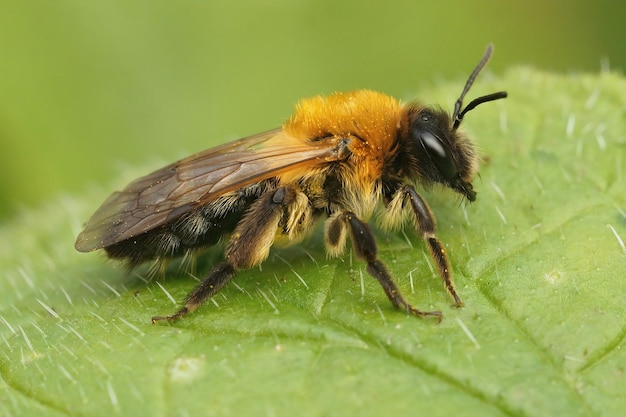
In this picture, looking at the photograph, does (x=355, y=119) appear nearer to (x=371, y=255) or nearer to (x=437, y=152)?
(x=437, y=152)

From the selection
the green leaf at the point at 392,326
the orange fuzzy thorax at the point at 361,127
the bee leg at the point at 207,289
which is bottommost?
the green leaf at the point at 392,326

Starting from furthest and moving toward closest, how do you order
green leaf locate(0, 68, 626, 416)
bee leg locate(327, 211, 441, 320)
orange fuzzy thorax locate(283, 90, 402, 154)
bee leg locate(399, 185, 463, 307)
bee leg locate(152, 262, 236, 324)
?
orange fuzzy thorax locate(283, 90, 402, 154) < bee leg locate(152, 262, 236, 324) < bee leg locate(399, 185, 463, 307) < bee leg locate(327, 211, 441, 320) < green leaf locate(0, 68, 626, 416)

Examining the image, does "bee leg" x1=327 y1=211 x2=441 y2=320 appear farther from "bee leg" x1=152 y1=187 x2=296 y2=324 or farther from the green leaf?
"bee leg" x1=152 y1=187 x2=296 y2=324

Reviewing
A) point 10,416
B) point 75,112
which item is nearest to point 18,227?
point 75,112

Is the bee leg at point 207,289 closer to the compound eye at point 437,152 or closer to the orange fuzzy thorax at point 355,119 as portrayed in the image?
the orange fuzzy thorax at point 355,119

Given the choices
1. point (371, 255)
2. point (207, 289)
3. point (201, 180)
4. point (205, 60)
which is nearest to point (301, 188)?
point (201, 180)

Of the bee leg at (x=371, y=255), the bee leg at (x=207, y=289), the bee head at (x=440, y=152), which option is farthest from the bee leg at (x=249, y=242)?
the bee head at (x=440, y=152)

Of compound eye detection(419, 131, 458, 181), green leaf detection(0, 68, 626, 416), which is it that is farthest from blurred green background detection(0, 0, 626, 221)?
compound eye detection(419, 131, 458, 181)
